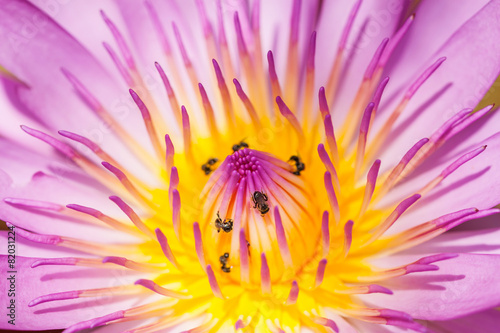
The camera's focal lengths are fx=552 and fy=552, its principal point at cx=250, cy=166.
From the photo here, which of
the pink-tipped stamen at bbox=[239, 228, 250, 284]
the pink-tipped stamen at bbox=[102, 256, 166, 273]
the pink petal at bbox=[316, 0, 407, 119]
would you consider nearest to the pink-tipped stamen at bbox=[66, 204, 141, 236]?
the pink-tipped stamen at bbox=[102, 256, 166, 273]

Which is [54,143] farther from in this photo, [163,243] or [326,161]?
[326,161]

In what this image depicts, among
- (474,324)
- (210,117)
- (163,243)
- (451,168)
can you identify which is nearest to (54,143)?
(163,243)

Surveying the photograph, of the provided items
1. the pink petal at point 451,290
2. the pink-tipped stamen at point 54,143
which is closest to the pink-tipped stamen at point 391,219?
the pink petal at point 451,290

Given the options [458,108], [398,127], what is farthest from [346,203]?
[458,108]

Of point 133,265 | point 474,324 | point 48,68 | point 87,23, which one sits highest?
point 87,23

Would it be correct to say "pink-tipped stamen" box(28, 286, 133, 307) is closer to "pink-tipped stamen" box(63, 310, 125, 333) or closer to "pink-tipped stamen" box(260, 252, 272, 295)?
"pink-tipped stamen" box(63, 310, 125, 333)

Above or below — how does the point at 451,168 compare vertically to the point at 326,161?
below

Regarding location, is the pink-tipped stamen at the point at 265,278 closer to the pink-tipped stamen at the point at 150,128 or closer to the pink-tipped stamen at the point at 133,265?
the pink-tipped stamen at the point at 133,265
